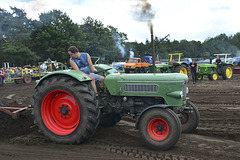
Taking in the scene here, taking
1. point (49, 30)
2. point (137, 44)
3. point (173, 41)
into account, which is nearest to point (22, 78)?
point (49, 30)

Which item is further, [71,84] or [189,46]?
[189,46]

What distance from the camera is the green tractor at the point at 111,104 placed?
3.39 m

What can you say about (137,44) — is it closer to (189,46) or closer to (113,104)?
(189,46)

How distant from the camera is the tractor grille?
362 centimetres

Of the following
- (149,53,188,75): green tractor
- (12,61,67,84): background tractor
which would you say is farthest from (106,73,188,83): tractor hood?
(12,61,67,84): background tractor

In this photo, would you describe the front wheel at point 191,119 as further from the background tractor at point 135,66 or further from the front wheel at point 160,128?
the background tractor at point 135,66

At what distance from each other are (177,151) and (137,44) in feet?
197

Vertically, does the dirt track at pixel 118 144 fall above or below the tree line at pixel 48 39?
below

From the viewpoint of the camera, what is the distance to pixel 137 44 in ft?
204

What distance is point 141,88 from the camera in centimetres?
369

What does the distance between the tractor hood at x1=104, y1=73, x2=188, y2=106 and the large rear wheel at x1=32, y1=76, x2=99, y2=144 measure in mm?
482

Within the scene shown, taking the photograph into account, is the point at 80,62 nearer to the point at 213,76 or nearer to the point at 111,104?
the point at 111,104

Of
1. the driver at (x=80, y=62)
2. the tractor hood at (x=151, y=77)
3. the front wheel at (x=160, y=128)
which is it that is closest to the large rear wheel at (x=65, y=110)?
the driver at (x=80, y=62)

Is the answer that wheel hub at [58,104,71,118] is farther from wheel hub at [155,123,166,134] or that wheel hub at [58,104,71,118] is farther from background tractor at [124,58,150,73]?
background tractor at [124,58,150,73]
